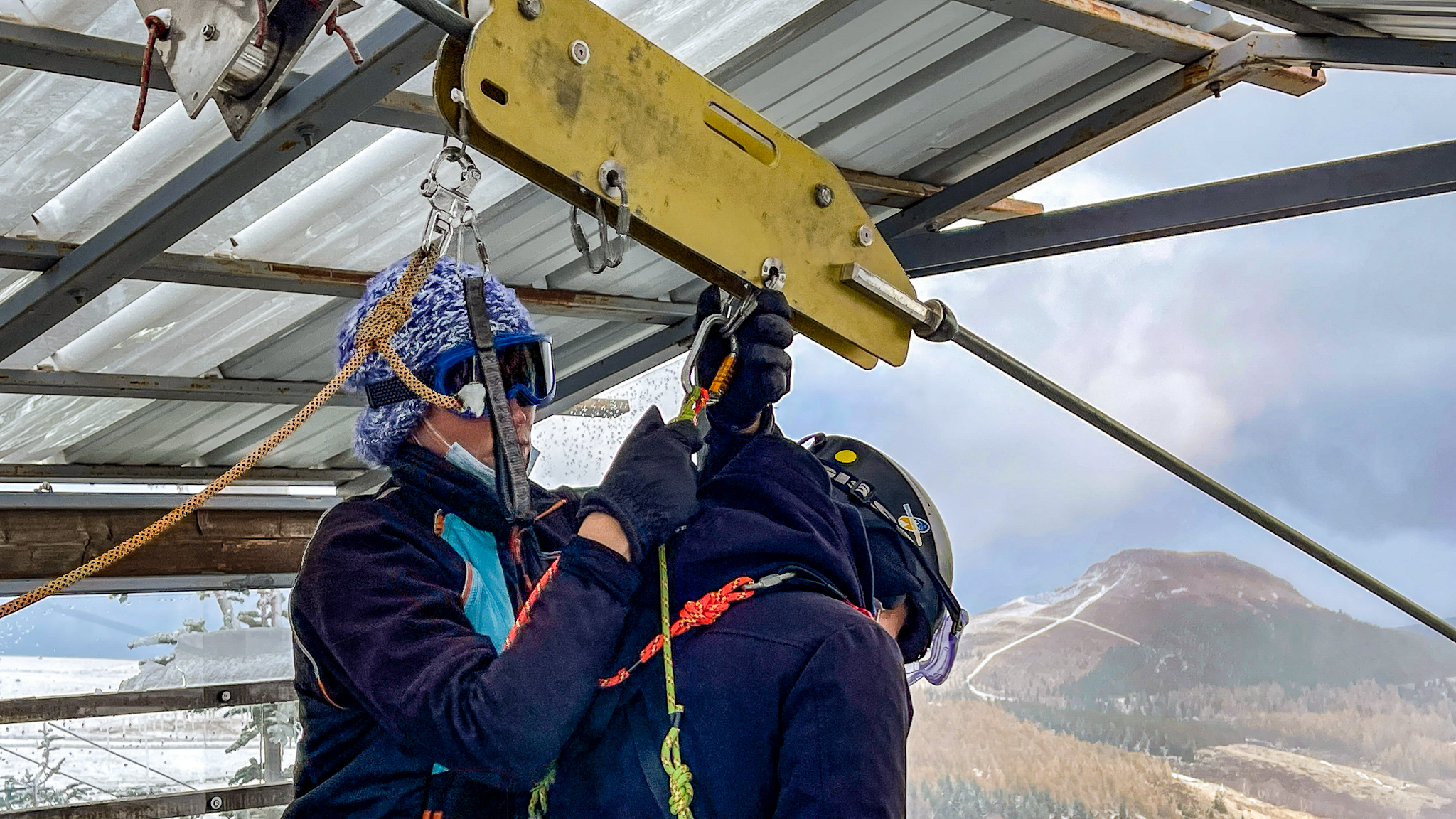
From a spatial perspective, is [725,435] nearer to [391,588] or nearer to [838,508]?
[838,508]

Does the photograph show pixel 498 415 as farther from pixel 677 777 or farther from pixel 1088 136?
pixel 1088 136

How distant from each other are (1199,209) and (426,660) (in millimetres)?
2638

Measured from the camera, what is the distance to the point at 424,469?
1.48 metres

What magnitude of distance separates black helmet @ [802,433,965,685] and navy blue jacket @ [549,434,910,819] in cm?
17

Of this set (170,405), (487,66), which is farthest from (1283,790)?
(487,66)

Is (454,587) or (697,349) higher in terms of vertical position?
(697,349)

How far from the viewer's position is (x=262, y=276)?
360 cm

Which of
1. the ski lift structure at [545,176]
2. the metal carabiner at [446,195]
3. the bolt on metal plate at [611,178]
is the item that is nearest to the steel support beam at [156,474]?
the ski lift structure at [545,176]

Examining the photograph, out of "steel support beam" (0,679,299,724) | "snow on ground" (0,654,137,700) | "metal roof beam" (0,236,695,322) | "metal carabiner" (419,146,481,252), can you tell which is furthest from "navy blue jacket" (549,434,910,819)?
"snow on ground" (0,654,137,700)

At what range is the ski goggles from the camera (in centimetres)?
148

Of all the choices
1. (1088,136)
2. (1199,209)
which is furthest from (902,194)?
(1199,209)

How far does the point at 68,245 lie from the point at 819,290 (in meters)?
2.82

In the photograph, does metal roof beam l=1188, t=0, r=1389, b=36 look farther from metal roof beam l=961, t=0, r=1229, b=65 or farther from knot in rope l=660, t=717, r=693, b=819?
knot in rope l=660, t=717, r=693, b=819

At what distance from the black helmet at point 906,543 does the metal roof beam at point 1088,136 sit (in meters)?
2.07
